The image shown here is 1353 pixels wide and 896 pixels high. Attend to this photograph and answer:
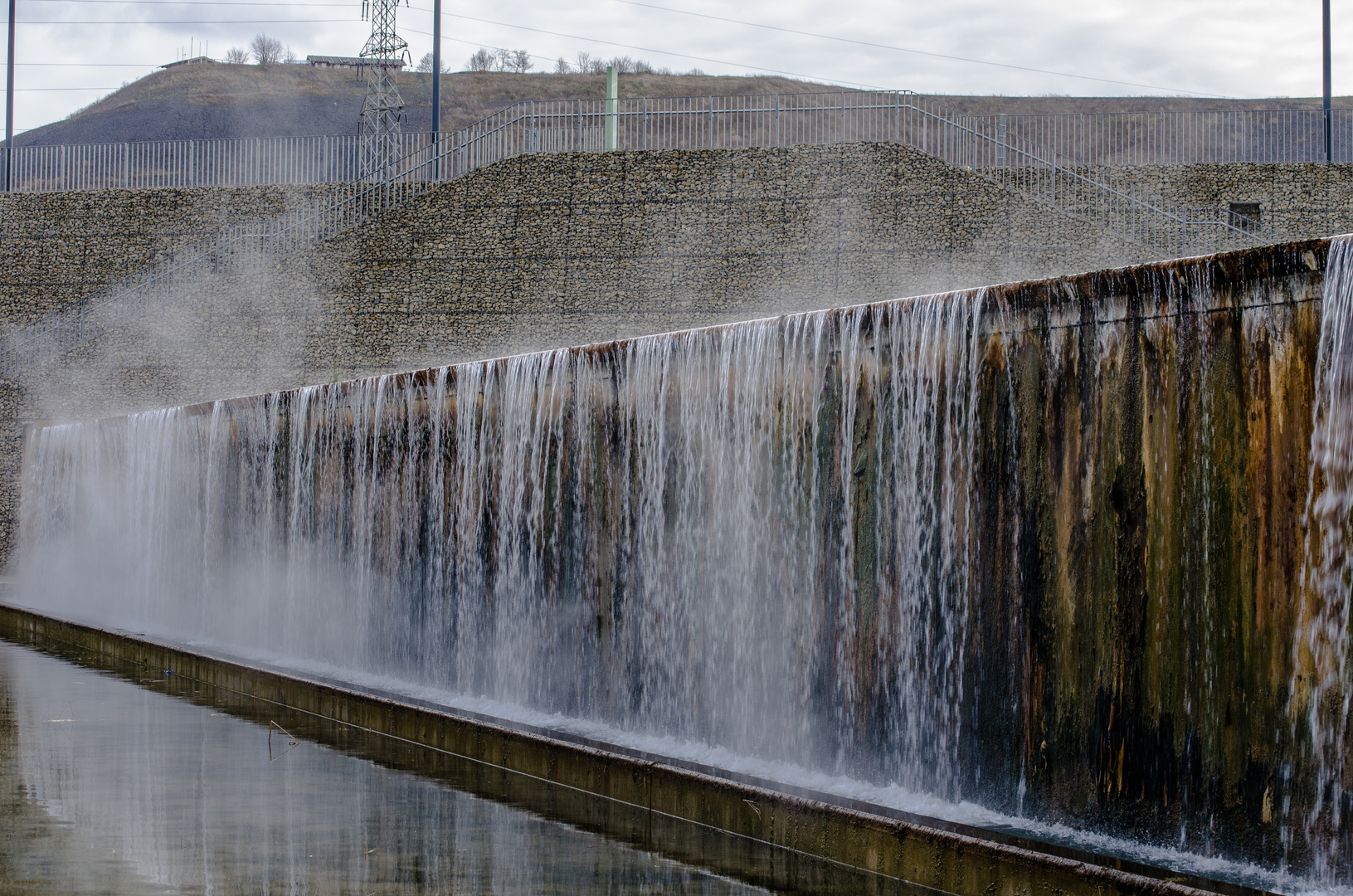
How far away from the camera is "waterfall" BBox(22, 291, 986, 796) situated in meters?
5.73

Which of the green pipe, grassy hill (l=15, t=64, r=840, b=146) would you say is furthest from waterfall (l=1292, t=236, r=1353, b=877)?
grassy hill (l=15, t=64, r=840, b=146)

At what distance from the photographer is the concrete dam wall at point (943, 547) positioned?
434 cm

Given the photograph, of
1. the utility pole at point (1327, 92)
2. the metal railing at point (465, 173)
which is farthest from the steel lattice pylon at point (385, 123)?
the utility pole at point (1327, 92)

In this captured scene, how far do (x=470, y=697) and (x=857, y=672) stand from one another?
3.86m

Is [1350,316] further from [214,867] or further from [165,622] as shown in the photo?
[165,622]

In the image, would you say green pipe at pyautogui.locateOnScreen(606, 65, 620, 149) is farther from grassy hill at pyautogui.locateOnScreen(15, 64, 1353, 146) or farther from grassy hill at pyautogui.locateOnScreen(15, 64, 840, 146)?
grassy hill at pyautogui.locateOnScreen(15, 64, 840, 146)

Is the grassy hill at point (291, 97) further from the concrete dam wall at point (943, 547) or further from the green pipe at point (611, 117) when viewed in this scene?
the concrete dam wall at point (943, 547)

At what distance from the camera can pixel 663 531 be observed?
745cm

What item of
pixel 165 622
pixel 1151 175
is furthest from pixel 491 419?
pixel 1151 175

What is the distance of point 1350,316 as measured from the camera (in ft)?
13.6

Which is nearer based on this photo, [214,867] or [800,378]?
[214,867]

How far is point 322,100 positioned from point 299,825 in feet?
255

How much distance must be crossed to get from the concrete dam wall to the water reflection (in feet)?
4.87

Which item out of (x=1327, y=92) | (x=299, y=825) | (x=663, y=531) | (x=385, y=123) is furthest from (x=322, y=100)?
(x=299, y=825)
